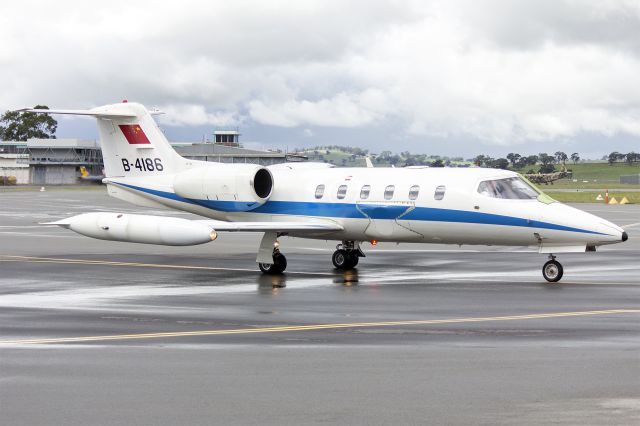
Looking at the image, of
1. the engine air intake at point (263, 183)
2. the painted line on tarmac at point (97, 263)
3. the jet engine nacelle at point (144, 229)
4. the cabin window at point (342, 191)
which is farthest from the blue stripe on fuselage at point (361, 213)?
the jet engine nacelle at point (144, 229)

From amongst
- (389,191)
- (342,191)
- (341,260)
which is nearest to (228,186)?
(342,191)

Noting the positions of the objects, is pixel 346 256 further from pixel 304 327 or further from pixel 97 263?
pixel 304 327

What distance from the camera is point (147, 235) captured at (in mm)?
23281

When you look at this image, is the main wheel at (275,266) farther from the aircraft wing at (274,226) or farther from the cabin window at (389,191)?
the cabin window at (389,191)

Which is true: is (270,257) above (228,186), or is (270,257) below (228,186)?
below

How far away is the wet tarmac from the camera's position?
9.62 meters

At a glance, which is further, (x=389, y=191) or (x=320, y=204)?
(x=320, y=204)

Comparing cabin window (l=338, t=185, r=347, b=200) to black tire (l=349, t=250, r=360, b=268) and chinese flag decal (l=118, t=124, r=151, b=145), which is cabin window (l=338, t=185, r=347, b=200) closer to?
black tire (l=349, t=250, r=360, b=268)

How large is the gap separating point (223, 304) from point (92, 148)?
514 ft

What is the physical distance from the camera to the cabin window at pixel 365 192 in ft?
80.2

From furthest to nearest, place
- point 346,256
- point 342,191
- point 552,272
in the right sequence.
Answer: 1. point 346,256
2. point 342,191
3. point 552,272

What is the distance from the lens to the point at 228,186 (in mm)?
26266

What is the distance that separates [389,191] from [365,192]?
2.39 feet

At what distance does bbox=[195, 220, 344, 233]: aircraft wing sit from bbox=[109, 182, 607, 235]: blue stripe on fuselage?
40cm
